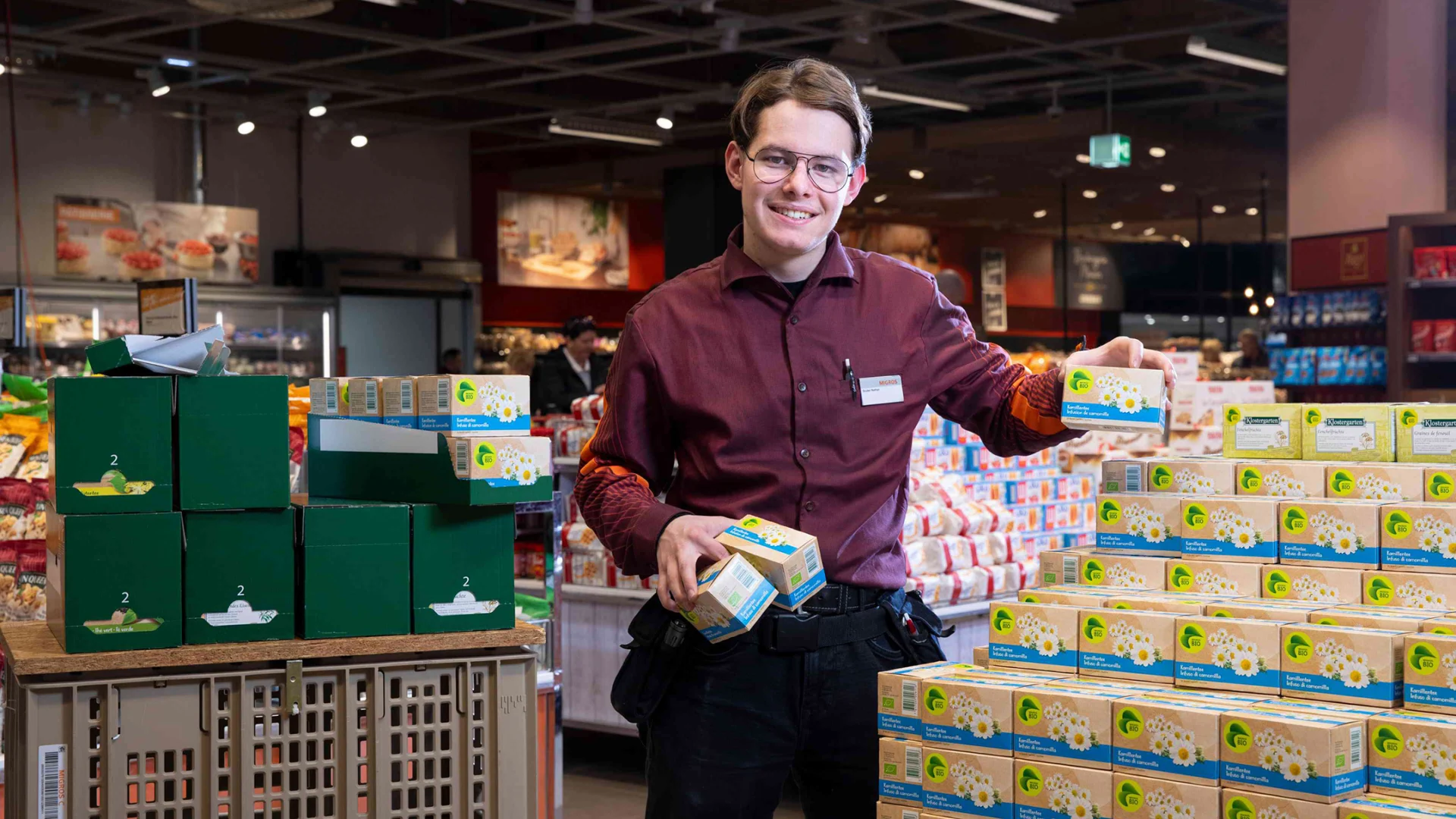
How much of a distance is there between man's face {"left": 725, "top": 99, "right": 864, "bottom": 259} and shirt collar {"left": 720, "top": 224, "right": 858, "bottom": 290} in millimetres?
91

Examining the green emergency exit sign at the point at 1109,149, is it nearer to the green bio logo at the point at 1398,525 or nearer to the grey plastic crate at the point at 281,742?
the green bio logo at the point at 1398,525

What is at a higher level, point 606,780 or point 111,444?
point 111,444

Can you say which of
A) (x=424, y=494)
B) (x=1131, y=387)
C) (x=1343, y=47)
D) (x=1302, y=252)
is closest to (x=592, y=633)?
(x=424, y=494)

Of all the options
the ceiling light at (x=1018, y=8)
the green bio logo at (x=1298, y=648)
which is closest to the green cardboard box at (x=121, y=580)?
the green bio logo at (x=1298, y=648)

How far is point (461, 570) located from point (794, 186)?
112cm

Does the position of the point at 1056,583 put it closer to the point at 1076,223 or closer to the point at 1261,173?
the point at 1261,173

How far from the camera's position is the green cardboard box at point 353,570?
271 centimetres

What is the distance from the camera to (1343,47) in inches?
382

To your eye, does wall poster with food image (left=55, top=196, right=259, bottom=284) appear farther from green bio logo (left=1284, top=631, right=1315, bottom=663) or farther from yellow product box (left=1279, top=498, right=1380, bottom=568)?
green bio logo (left=1284, top=631, right=1315, bottom=663)

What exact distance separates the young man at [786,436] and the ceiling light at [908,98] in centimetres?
960

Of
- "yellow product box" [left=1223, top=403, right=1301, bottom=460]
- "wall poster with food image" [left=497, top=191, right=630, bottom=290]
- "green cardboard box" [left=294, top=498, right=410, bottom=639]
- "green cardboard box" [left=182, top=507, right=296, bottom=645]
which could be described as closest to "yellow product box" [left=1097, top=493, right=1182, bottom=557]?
"yellow product box" [left=1223, top=403, right=1301, bottom=460]

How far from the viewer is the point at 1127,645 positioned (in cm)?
233

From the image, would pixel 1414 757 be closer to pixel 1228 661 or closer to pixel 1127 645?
pixel 1228 661

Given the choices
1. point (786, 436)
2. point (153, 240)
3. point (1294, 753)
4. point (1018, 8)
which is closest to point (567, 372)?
point (1018, 8)
